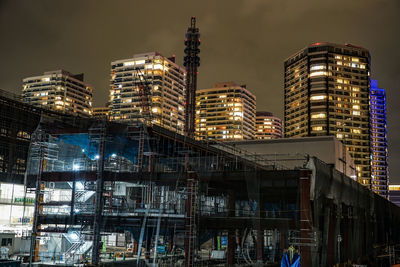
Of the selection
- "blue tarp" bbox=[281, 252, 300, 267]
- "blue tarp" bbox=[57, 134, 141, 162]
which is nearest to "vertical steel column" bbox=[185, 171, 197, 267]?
"blue tarp" bbox=[281, 252, 300, 267]

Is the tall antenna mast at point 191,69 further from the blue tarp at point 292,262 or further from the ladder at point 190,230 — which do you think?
the blue tarp at point 292,262

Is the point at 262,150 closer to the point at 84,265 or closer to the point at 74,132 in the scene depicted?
the point at 74,132

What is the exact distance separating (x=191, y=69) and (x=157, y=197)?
143 m

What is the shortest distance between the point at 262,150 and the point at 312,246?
5915 centimetres

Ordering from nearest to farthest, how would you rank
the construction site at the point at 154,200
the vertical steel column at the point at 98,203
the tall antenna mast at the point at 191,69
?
the construction site at the point at 154,200
the vertical steel column at the point at 98,203
the tall antenna mast at the point at 191,69

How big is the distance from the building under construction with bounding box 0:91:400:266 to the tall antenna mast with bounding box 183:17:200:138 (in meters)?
123

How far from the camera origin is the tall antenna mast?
18962 centimetres

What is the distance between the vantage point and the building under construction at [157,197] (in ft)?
140

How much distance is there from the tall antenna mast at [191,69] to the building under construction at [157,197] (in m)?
123

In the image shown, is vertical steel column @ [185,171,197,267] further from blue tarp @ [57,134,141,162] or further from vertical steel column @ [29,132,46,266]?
vertical steel column @ [29,132,46,266]

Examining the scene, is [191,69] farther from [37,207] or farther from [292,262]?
[292,262]

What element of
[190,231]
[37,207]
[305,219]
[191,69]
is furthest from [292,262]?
[191,69]

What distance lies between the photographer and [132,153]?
56.9 meters

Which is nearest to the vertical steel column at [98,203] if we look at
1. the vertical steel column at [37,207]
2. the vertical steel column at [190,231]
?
the vertical steel column at [37,207]
